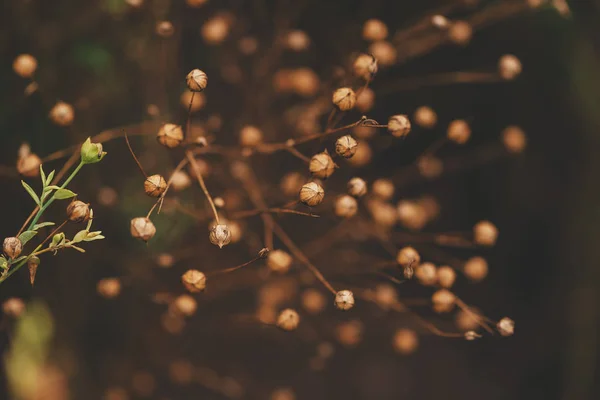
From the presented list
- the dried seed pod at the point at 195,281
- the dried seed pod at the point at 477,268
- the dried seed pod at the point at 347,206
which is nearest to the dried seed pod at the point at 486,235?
the dried seed pod at the point at 477,268

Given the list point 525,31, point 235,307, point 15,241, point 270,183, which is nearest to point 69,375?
point 235,307

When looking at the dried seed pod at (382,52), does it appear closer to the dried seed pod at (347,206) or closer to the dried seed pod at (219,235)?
the dried seed pod at (347,206)

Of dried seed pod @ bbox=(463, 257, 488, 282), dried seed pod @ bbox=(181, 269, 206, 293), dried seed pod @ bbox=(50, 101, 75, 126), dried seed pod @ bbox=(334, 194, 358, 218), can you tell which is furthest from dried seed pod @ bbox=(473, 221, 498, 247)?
dried seed pod @ bbox=(50, 101, 75, 126)

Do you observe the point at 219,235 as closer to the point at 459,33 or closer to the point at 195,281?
the point at 195,281

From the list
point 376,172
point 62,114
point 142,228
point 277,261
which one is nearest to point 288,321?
point 277,261

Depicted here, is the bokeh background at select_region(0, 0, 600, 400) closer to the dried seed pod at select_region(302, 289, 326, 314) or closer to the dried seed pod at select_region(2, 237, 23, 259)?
the dried seed pod at select_region(302, 289, 326, 314)

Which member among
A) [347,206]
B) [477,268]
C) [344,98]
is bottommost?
[477,268]
